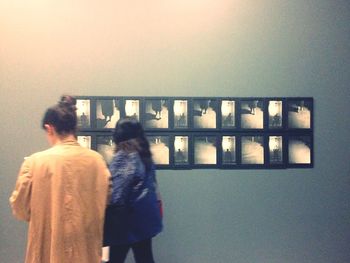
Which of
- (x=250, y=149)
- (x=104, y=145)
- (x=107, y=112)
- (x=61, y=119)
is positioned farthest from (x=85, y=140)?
(x=250, y=149)

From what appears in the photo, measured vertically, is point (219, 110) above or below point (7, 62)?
below

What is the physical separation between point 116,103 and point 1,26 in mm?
1042

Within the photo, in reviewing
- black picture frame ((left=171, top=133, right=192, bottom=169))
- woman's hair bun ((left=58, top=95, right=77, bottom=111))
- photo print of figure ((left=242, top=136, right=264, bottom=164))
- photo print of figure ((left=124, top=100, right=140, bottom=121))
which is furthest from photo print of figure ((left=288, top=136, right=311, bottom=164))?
woman's hair bun ((left=58, top=95, right=77, bottom=111))

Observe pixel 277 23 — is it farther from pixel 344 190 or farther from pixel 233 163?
pixel 344 190

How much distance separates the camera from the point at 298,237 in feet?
11.6

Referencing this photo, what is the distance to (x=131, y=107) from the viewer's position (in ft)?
11.2

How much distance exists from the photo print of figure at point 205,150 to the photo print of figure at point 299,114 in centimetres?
65

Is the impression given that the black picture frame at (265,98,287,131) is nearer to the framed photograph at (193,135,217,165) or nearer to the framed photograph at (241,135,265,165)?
the framed photograph at (241,135,265,165)

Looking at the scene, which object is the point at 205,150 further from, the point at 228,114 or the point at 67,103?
the point at 67,103

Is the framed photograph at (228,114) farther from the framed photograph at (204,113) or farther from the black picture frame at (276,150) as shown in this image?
the black picture frame at (276,150)

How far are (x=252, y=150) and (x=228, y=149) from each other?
0.19m

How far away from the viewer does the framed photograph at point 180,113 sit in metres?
3.44

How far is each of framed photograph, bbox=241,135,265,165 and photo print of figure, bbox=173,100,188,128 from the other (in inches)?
19.0

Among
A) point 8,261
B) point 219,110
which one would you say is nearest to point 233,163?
point 219,110
